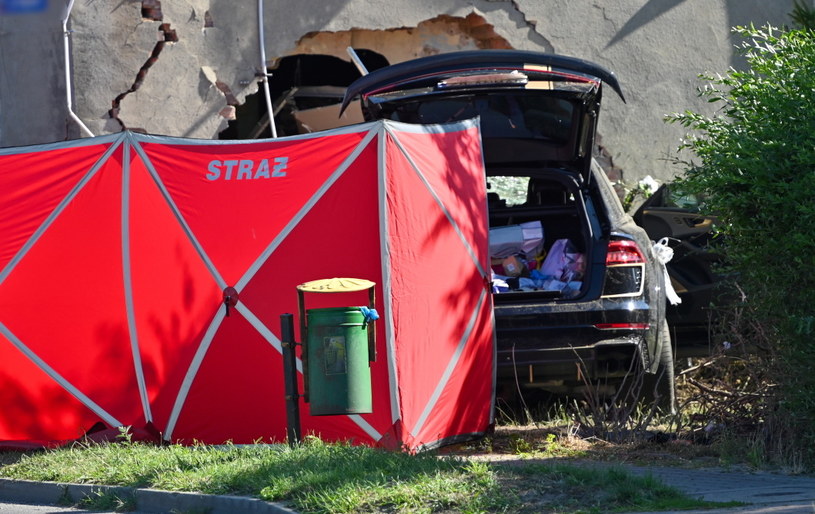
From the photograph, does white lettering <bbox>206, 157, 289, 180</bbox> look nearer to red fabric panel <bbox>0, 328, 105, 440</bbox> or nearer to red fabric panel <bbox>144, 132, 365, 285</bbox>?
red fabric panel <bbox>144, 132, 365, 285</bbox>

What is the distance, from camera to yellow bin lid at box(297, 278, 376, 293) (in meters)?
6.66

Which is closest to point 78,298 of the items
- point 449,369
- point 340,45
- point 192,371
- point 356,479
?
point 192,371

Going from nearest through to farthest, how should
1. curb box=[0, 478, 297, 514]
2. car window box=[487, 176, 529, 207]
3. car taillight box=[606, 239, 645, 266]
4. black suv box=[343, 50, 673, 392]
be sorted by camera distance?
curb box=[0, 478, 297, 514] → black suv box=[343, 50, 673, 392] → car taillight box=[606, 239, 645, 266] → car window box=[487, 176, 529, 207]

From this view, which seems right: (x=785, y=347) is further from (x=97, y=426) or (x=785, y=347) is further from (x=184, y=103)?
(x=184, y=103)

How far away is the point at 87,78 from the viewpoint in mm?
12312

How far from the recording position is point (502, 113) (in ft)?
27.8

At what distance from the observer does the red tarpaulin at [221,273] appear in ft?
23.6

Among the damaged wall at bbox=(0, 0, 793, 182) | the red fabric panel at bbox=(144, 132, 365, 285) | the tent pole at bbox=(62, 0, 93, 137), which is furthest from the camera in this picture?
the damaged wall at bbox=(0, 0, 793, 182)

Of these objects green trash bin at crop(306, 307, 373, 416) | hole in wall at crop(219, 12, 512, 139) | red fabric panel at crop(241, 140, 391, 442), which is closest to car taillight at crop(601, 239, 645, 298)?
red fabric panel at crop(241, 140, 391, 442)

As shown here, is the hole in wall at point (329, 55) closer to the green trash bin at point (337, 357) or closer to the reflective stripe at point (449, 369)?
the reflective stripe at point (449, 369)

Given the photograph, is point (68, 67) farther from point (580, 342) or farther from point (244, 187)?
point (580, 342)

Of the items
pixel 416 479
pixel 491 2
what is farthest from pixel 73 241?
pixel 491 2

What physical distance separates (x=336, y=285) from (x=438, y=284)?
35.8 inches

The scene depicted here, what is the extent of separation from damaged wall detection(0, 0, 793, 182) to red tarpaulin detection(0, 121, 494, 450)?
16.3 feet
